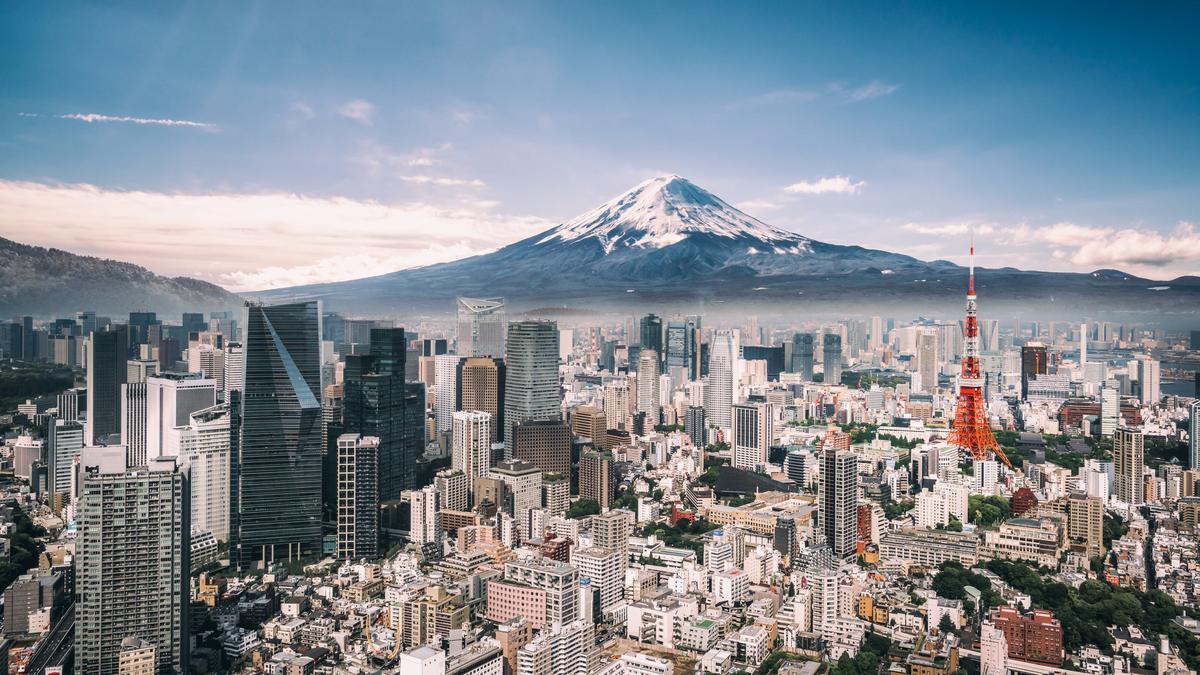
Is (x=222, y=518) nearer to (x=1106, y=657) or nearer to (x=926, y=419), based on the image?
(x=1106, y=657)

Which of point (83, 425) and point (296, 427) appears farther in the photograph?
point (83, 425)

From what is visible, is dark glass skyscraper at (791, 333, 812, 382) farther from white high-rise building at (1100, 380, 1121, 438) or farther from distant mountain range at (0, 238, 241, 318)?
distant mountain range at (0, 238, 241, 318)

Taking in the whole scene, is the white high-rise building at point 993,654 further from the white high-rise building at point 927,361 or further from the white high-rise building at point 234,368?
the white high-rise building at point 927,361

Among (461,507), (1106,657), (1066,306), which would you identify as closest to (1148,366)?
(1066,306)

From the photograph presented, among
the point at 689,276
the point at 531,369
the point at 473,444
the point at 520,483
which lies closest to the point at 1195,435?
the point at 689,276

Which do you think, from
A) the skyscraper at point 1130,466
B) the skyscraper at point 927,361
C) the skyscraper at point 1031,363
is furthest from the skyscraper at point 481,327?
the skyscraper at point 1031,363

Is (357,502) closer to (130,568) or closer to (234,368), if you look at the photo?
(234,368)
